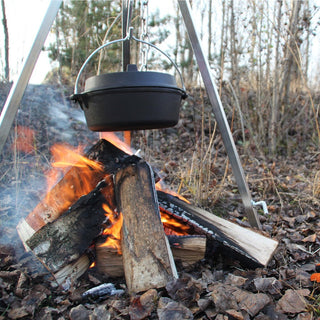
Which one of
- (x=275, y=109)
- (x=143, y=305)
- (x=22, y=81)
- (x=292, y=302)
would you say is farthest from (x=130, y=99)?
(x=275, y=109)

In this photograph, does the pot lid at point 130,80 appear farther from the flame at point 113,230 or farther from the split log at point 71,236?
the flame at point 113,230

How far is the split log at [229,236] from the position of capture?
5.71ft

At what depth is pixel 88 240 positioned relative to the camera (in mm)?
1681

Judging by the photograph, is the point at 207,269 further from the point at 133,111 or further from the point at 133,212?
the point at 133,111

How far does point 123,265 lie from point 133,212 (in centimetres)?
28

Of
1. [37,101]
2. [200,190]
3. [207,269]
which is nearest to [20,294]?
[207,269]

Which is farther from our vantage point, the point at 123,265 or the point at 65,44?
the point at 65,44

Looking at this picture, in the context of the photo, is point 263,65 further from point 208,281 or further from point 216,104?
point 208,281

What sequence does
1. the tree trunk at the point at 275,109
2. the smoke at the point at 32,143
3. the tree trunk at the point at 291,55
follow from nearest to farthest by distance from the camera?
the smoke at the point at 32,143 < the tree trunk at the point at 291,55 < the tree trunk at the point at 275,109

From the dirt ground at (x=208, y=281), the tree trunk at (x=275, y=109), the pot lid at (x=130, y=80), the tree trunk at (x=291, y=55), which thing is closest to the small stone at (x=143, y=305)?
the dirt ground at (x=208, y=281)

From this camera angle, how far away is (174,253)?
1.79 meters

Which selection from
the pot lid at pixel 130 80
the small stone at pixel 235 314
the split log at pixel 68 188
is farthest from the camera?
the split log at pixel 68 188

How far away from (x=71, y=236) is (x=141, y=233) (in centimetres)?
37

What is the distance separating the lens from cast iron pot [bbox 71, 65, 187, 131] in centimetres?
150
